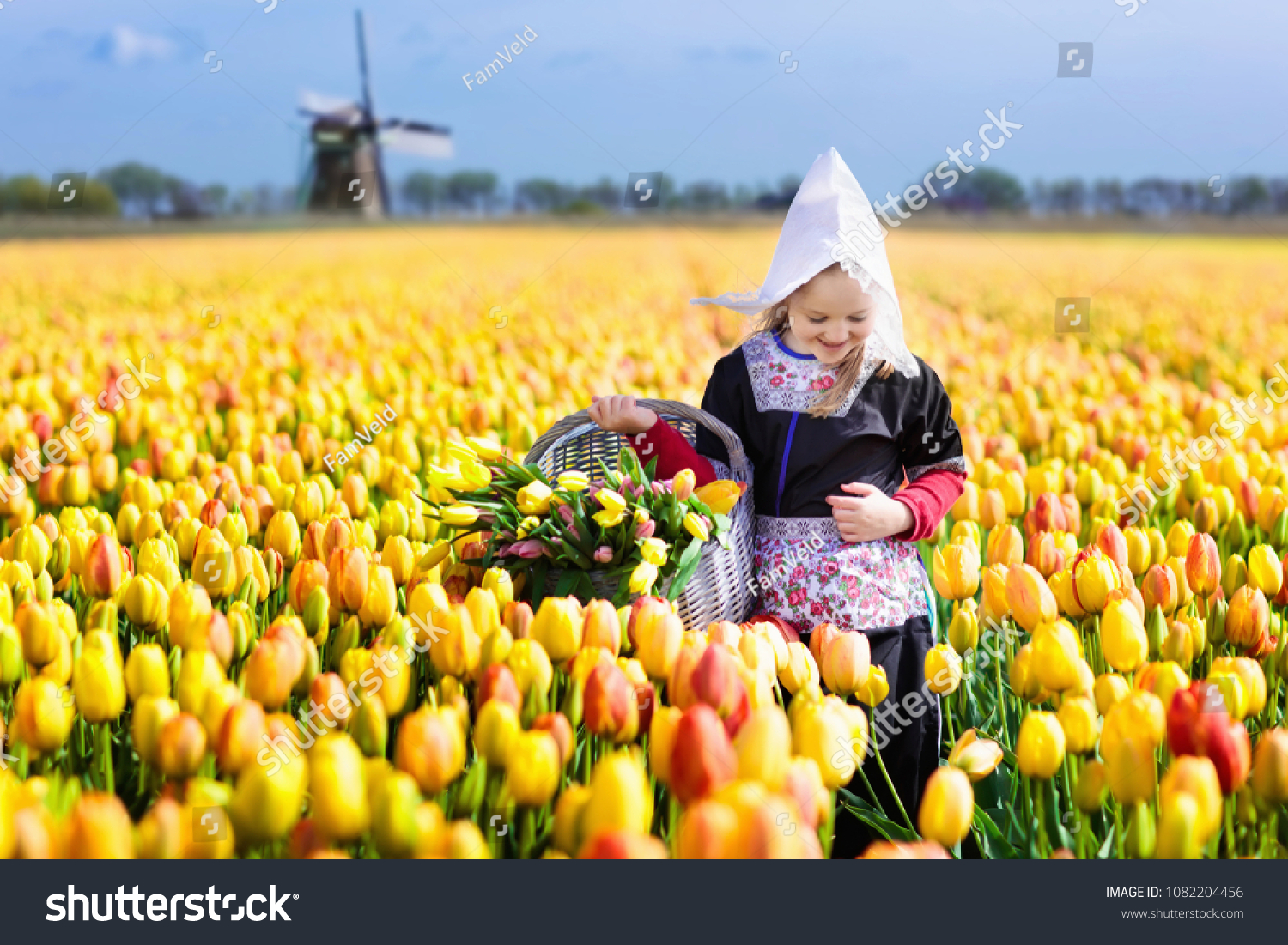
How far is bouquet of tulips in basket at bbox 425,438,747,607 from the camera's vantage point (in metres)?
2.32

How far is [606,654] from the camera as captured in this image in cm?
164

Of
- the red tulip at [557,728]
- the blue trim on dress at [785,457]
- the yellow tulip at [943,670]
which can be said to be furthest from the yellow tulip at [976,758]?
the blue trim on dress at [785,457]

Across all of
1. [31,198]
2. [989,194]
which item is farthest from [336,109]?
[989,194]

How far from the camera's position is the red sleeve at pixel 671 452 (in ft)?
8.96

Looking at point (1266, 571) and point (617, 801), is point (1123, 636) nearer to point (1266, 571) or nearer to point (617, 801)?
point (1266, 571)

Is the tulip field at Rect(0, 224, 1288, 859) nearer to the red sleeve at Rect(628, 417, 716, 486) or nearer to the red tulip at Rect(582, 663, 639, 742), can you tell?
the red tulip at Rect(582, 663, 639, 742)

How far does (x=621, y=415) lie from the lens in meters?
2.66

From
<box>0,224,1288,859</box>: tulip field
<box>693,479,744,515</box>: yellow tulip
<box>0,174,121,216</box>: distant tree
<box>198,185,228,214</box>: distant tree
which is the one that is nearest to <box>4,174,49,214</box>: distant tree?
<box>0,174,121,216</box>: distant tree

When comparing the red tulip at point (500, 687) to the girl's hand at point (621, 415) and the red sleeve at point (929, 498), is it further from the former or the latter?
the red sleeve at point (929, 498)

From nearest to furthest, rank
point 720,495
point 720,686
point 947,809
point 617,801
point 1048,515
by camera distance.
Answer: point 617,801 → point 947,809 → point 720,686 → point 720,495 → point 1048,515

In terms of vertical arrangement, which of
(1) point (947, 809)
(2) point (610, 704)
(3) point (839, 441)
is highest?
(3) point (839, 441)

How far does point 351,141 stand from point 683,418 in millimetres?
27090

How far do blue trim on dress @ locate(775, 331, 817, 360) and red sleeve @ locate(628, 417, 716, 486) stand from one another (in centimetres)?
36

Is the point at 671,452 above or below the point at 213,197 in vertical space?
below
